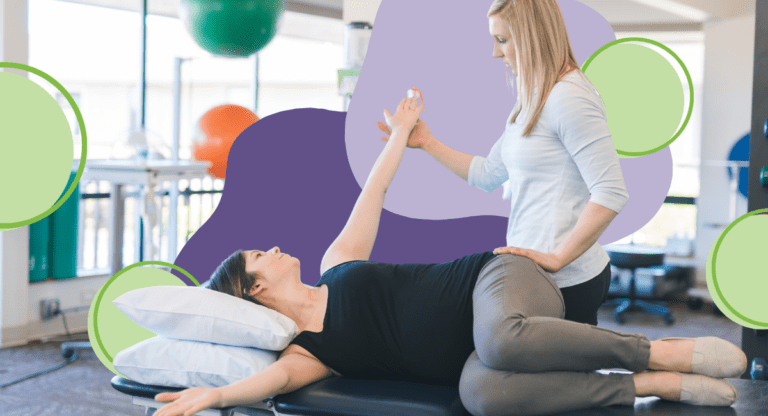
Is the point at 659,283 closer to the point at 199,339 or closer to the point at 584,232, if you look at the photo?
the point at 584,232

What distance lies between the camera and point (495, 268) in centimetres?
152

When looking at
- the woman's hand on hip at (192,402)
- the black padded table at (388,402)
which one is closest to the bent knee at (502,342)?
the black padded table at (388,402)

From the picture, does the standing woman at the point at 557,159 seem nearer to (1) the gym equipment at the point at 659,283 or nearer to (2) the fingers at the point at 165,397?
(2) the fingers at the point at 165,397

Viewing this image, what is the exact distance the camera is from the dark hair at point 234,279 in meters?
1.71

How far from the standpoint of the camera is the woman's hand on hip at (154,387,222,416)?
1.33m

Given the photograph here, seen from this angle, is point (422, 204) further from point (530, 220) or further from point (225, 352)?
point (225, 352)

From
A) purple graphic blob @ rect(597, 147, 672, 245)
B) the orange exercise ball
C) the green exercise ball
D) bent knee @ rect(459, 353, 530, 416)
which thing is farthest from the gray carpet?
purple graphic blob @ rect(597, 147, 672, 245)

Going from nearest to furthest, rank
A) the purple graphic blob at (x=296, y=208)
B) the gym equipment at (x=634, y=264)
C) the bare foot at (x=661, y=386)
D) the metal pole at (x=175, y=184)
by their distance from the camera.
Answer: the bare foot at (x=661, y=386) → the purple graphic blob at (x=296, y=208) → the metal pole at (x=175, y=184) → the gym equipment at (x=634, y=264)

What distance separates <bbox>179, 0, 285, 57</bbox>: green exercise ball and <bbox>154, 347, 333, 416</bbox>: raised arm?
163 cm

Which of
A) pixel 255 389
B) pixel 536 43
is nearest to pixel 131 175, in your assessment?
pixel 255 389

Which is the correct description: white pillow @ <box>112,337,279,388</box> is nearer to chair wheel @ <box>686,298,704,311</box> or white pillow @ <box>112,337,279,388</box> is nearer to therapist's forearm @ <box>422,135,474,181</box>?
therapist's forearm @ <box>422,135,474,181</box>

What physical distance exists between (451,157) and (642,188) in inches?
29.9

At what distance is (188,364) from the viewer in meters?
1.52

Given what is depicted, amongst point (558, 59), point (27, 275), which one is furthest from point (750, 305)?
point (27, 275)
